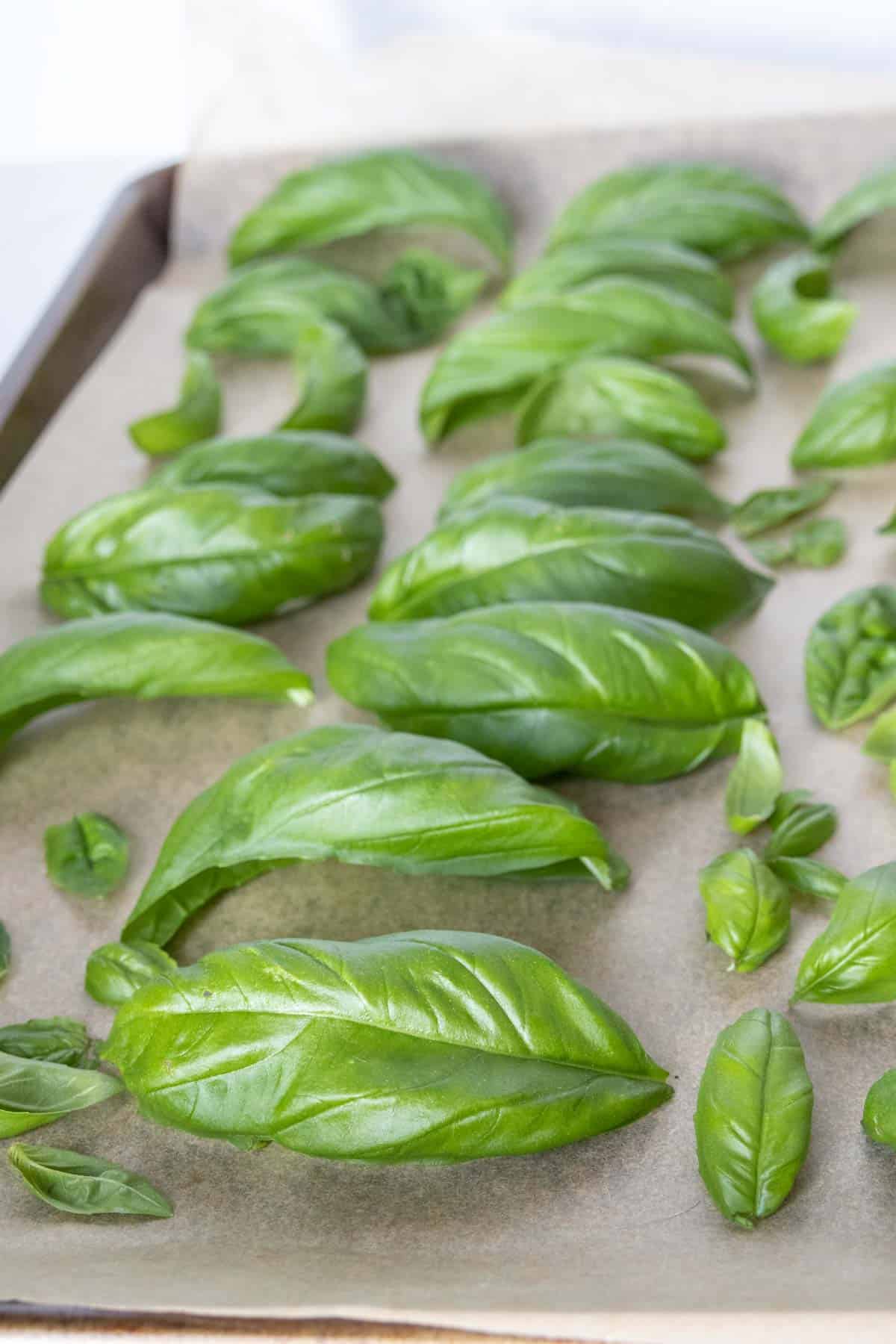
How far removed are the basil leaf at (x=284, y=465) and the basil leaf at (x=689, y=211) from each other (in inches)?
13.3

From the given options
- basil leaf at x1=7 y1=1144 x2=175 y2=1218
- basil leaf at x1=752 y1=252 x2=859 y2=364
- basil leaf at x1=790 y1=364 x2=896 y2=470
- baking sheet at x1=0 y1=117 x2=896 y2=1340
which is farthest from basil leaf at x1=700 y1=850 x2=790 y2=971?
basil leaf at x1=752 y1=252 x2=859 y2=364

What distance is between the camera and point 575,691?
0.70 m

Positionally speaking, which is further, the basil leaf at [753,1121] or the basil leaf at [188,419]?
the basil leaf at [188,419]

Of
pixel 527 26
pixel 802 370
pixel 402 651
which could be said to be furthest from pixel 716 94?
pixel 402 651

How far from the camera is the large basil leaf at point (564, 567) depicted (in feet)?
2.55

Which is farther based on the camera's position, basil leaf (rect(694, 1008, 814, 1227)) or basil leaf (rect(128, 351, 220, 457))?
basil leaf (rect(128, 351, 220, 457))

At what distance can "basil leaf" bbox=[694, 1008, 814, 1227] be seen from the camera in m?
0.53

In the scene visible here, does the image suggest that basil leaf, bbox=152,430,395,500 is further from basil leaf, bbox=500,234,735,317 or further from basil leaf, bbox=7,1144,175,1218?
basil leaf, bbox=7,1144,175,1218

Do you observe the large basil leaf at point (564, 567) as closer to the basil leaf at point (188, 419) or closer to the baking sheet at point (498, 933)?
the baking sheet at point (498, 933)

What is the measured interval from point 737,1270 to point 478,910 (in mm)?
214

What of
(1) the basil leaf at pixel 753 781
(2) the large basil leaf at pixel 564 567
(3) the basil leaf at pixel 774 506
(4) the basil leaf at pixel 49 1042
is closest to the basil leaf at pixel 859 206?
(3) the basil leaf at pixel 774 506

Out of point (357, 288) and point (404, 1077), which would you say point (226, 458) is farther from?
point (404, 1077)

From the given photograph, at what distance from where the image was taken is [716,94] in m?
1.32

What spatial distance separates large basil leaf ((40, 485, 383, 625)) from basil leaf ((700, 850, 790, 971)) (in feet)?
1.05
